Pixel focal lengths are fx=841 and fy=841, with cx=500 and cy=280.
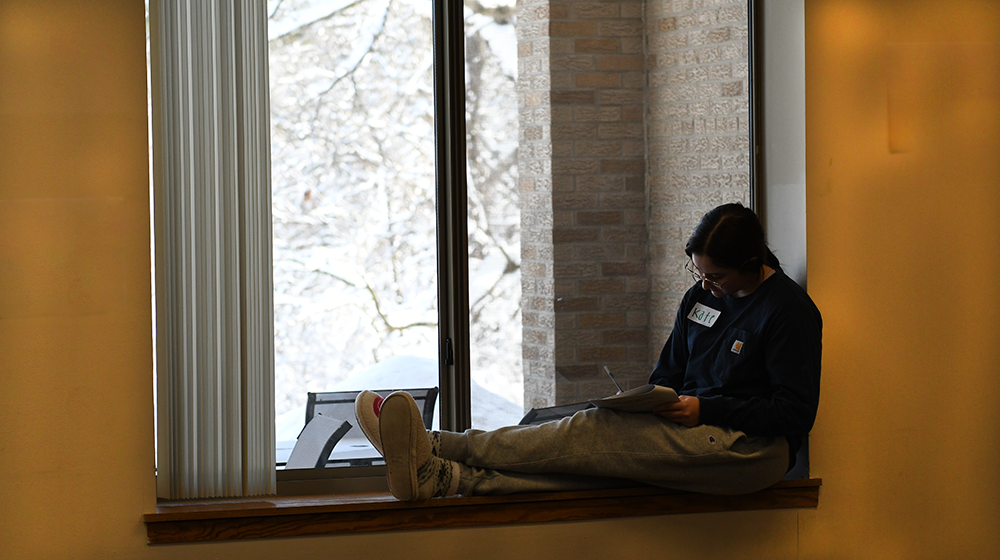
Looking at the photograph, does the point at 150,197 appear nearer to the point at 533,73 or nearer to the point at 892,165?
the point at 533,73

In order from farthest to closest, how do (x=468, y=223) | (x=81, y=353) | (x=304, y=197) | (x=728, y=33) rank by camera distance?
(x=728, y=33), (x=468, y=223), (x=304, y=197), (x=81, y=353)

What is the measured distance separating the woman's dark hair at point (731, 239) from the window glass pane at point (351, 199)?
2.83 ft

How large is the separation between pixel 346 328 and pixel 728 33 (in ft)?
5.42

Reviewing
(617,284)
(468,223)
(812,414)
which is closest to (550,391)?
(617,284)

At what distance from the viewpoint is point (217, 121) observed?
Result: 2375 mm

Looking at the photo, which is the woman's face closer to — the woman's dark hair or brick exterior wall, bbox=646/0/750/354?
the woman's dark hair

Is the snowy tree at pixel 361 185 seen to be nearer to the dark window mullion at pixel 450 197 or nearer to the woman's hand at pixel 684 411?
the dark window mullion at pixel 450 197

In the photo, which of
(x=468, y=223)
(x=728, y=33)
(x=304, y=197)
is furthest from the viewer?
(x=728, y=33)

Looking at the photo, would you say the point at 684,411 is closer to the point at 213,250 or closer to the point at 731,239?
the point at 731,239

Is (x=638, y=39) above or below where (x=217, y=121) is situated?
above

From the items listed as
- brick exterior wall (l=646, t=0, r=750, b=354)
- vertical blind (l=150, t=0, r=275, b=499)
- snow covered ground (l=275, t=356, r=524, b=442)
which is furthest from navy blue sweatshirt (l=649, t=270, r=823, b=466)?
vertical blind (l=150, t=0, r=275, b=499)

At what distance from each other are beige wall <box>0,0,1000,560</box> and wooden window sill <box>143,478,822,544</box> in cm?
4

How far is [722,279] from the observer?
2367 millimetres

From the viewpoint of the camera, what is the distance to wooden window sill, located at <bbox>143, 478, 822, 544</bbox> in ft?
7.56
